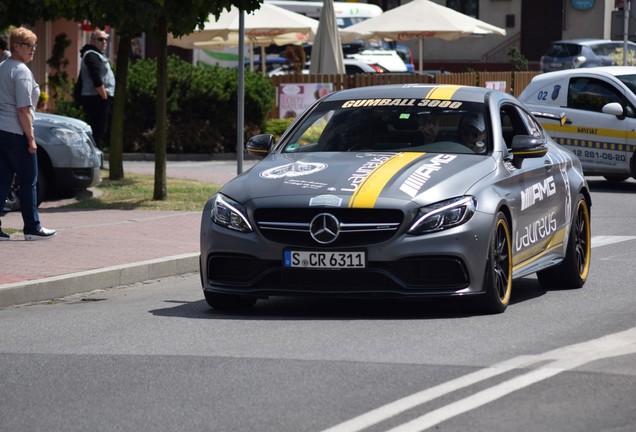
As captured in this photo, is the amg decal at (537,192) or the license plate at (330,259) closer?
the license plate at (330,259)

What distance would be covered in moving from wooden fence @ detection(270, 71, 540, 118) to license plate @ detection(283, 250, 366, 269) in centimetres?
2055

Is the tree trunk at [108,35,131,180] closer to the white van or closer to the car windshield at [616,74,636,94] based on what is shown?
the car windshield at [616,74,636,94]

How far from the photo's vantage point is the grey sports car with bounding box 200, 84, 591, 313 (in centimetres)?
891

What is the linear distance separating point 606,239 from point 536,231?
15.7 feet

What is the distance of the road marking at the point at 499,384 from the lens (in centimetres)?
617

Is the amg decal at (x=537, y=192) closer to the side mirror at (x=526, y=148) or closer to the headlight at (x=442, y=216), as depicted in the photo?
the side mirror at (x=526, y=148)

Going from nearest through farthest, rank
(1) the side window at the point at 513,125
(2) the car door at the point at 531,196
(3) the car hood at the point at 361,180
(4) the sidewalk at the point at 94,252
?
(3) the car hood at the point at 361,180
(2) the car door at the point at 531,196
(1) the side window at the point at 513,125
(4) the sidewalk at the point at 94,252

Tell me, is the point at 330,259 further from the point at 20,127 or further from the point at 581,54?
the point at 581,54

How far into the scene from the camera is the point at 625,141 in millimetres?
20609

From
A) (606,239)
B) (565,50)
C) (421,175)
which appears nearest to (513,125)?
(421,175)

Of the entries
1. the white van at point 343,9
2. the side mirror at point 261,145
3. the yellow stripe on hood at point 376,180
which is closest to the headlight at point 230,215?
the yellow stripe on hood at point 376,180

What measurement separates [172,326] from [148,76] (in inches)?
689

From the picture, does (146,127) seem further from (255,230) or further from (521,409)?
(521,409)

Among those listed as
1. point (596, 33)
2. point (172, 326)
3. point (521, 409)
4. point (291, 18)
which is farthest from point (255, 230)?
point (596, 33)
